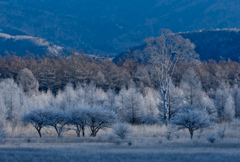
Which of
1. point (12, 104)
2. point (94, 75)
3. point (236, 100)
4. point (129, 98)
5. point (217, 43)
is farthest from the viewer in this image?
point (217, 43)

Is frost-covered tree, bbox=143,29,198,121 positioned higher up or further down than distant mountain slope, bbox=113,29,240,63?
further down

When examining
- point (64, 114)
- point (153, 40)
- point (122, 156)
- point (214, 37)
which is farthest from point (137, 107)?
point (214, 37)

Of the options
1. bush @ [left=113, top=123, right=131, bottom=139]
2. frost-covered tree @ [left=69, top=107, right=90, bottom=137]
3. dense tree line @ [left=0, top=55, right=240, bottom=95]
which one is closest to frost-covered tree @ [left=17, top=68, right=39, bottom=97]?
dense tree line @ [left=0, top=55, right=240, bottom=95]

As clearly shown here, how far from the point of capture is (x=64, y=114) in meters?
23.3

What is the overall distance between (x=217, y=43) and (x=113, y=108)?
122 metres

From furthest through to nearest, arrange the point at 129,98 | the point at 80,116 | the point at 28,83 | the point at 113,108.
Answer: the point at 28,83 → the point at 113,108 → the point at 129,98 → the point at 80,116

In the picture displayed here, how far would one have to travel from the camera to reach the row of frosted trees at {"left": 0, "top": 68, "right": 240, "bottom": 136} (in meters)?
21.8

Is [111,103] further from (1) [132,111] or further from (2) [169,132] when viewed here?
(2) [169,132]

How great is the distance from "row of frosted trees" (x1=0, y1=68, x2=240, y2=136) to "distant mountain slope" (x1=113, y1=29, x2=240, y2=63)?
9377 cm

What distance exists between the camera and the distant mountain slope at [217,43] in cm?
13888

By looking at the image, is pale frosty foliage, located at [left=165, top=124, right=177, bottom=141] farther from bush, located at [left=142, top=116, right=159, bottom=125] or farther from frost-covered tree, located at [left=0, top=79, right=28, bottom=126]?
frost-covered tree, located at [left=0, top=79, right=28, bottom=126]

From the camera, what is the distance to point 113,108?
123ft

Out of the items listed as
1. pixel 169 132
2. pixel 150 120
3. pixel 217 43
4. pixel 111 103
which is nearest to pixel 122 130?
pixel 169 132

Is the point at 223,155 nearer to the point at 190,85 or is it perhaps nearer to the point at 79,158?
the point at 79,158
